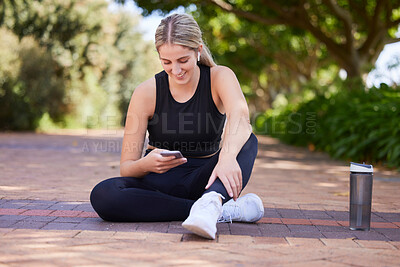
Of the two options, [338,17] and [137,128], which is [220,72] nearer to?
[137,128]

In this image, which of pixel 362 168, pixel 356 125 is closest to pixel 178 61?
pixel 362 168

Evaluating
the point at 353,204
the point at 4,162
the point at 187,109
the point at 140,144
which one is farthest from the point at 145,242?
the point at 4,162

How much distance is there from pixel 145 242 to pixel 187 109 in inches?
43.2

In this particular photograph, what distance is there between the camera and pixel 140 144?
3416 millimetres

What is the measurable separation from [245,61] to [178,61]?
19.0 meters

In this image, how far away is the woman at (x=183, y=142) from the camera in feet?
10.3

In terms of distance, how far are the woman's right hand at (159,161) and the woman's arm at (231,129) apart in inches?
9.6

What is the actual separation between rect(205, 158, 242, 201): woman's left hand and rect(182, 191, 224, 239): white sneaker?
0.47ft

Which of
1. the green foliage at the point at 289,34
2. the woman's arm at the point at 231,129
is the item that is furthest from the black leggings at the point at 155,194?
the green foliage at the point at 289,34

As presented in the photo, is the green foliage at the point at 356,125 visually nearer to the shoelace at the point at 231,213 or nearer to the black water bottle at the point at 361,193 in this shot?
the black water bottle at the point at 361,193

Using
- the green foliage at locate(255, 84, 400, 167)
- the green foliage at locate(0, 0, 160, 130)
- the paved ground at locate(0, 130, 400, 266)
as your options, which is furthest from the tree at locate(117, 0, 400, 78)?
the green foliage at locate(0, 0, 160, 130)

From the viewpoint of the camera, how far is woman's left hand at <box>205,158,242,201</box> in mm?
→ 2943

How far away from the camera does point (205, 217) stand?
106 inches

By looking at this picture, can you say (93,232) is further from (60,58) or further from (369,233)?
(60,58)
